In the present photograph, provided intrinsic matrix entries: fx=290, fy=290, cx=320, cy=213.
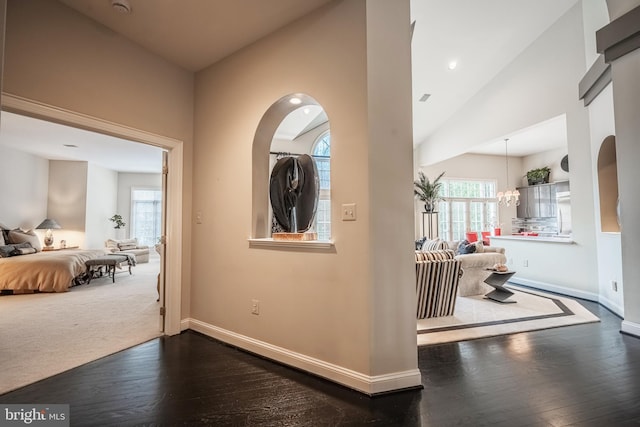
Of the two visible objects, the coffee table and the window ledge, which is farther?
the coffee table

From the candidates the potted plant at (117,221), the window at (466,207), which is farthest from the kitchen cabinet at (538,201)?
the potted plant at (117,221)

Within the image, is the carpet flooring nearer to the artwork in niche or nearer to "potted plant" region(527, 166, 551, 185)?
the artwork in niche

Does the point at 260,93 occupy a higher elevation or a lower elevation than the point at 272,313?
higher

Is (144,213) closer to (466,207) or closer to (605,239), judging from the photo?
(466,207)

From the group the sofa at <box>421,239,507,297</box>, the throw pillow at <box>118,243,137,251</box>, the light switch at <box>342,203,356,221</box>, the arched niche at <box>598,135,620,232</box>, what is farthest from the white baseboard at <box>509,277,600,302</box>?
the throw pillow at <box>118,243,137,251</box>

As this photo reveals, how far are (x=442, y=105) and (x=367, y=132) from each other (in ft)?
18.4

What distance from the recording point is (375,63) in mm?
1998

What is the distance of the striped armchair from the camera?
11.2 ft

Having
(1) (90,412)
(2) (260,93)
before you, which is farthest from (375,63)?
(1) (90,412)

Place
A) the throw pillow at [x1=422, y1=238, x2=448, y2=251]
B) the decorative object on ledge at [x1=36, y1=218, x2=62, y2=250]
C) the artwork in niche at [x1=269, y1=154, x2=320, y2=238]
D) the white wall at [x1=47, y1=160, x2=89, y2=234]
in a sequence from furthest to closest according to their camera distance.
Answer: the white wall at [x1=47, y1=160, x2=89, y2=234] → the decorative object on ledge at [x1=36, y1=218, x2=62, y2=250] → the throw pillow at [x1=422, y1=238, x2=448, y2=251] → the artwork in niche at [x1=269, y1=154, x2=320, y2=238]

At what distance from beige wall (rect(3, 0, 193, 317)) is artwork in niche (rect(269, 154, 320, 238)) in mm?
1135

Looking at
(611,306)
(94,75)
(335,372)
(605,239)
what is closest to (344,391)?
(335,372)

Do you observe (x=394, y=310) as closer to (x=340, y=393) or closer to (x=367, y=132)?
(x=340, y=393)

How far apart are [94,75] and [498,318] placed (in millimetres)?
4826
